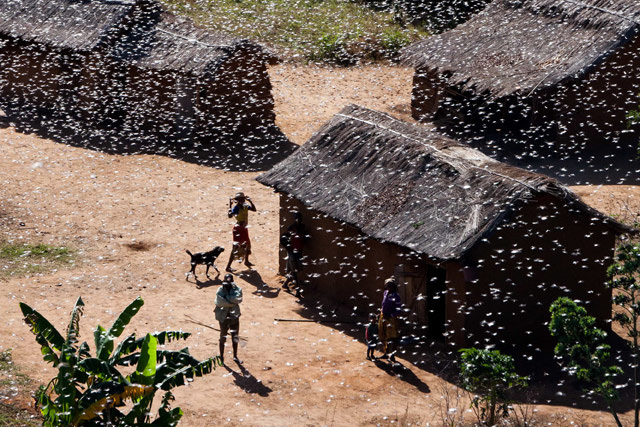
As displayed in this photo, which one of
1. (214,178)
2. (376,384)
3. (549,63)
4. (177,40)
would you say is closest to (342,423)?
(376,384)

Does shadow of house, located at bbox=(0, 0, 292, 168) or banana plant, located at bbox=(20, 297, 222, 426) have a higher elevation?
banana plant, located at bbox=(20, 297, 222, 426)

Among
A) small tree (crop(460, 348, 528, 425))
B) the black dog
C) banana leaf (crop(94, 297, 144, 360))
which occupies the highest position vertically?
banana leaf (crop(94, 297, 144, 360))

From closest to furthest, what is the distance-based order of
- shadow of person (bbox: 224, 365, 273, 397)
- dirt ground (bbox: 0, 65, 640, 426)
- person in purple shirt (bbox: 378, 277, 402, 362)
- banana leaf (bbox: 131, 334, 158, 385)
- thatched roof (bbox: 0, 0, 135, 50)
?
banana leaf (bbox: 131, 334, 158, 385) < dirt ground (bbox: 0, 65, 640, 426) < shadow of person (bbox: 224, 365, 273, 397) < person in purple shirt (bbox: 378, 277, 402, 362) < thatched roof (bbox: 0, 0, 135, 50)

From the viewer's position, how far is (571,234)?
38.8ft

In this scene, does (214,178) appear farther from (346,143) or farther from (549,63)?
(549,63)

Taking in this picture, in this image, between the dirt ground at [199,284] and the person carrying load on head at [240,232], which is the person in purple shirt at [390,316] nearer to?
the dirt ground at [199,284]

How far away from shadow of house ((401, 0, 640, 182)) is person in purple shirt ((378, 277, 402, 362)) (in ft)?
24.0

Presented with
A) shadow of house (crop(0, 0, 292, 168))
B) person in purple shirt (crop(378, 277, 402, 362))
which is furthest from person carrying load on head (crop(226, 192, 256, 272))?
shadow of house (crop(0, 0, 292, 168))

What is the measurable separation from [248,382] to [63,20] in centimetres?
1265

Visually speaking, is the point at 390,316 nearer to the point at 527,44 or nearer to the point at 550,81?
the point at 550,81

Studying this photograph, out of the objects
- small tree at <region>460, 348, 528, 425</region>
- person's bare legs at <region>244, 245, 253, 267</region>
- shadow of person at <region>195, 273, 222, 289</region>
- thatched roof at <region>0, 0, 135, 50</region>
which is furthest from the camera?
thatched roof at <region>0, 0, 135, 50</region>

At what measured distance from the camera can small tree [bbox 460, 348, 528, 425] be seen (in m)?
9.80

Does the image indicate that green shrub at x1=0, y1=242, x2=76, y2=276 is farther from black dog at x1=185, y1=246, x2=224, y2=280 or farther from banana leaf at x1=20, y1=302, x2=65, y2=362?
banana leaf at x1=20, y1=302, x2=65, y2=362

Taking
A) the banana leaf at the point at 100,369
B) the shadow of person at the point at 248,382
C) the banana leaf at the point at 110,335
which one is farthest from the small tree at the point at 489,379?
the banana leaf at the point at 100,369
